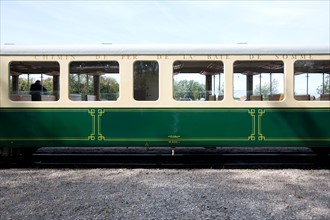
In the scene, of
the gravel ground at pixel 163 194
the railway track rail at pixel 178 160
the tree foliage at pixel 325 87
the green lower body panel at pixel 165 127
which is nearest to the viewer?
the gravel ground at pixel 163 194

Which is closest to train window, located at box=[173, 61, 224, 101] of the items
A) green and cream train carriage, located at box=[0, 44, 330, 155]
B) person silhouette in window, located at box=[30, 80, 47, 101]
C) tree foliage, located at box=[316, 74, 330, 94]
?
green and cream train carriage, located at box=[0, 44, 330, 155]

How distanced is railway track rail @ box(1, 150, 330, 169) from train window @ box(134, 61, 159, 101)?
144cm

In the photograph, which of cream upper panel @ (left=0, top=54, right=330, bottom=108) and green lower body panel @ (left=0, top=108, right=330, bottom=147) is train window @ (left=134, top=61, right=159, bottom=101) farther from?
green lower body panel @ (left=0, top=108, right=330, bottom=147)

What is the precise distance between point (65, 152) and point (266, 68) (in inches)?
211

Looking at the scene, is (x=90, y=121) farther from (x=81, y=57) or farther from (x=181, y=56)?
(x=181, y=56)

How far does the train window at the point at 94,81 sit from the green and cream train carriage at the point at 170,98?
0.02m

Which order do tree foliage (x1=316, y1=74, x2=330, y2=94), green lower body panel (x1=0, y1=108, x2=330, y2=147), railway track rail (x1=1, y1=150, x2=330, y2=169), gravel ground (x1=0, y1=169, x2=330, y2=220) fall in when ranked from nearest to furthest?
gravel ground (x1=0, y1=169, x2=330, y2=220), green lower body panel (x1=0, y1=108, x2=330, y2=147), tree foliage (x1=316, y1=74, x2=330, y2=94), railway track rail (x1=1, y1=150, x2=330, y2=169)

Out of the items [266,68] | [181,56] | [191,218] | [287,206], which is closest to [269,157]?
[266,68]

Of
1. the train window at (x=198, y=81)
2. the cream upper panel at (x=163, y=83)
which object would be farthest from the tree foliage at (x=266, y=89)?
the train window at (x=198, y=81)

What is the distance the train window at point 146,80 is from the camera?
7.60 metres

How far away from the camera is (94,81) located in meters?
7.66

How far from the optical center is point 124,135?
7637mm

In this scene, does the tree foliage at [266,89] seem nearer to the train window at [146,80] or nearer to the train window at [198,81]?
the train window at [198,81]

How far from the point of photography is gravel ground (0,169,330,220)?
456cm
